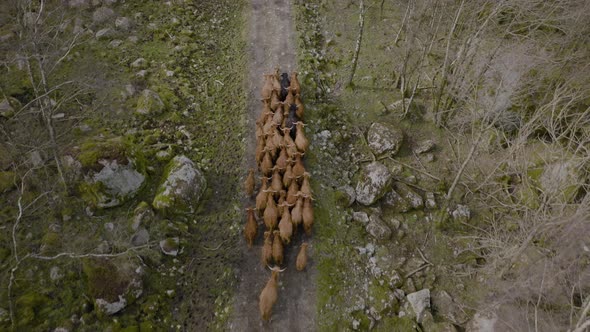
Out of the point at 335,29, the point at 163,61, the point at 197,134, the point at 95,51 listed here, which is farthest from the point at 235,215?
the point at 335,29

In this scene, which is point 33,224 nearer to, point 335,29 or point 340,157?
point 340,157

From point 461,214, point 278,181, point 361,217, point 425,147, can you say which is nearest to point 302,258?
point 278,181

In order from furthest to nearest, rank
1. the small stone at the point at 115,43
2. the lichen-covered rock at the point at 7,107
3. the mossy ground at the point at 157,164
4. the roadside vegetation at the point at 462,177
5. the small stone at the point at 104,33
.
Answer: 1. the small stone at the point at 104,33
2. the small stone at the point at 115,43
3. the lichen-covered rock at the point at 7,107
4. the mossy ground at the point at 157,164
5. the roadside vegetation at the point at 462,177

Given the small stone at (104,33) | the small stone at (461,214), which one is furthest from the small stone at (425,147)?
the small stone at (104,33)

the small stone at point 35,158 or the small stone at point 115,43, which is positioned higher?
the small stone at point 115,43

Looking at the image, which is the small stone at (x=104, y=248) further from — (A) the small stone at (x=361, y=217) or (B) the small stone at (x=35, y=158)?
(A) the small stone at (x=361, y=217)

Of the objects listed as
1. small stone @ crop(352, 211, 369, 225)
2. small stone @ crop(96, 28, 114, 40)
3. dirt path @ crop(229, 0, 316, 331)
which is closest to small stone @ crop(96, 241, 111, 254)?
dirt path @ crop(229, 0, 316, 331)

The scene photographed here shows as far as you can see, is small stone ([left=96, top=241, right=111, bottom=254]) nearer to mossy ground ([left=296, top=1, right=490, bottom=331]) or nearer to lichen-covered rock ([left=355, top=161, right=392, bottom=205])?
mossy ground ([left=296, top=1, right=490, bottom=331])
